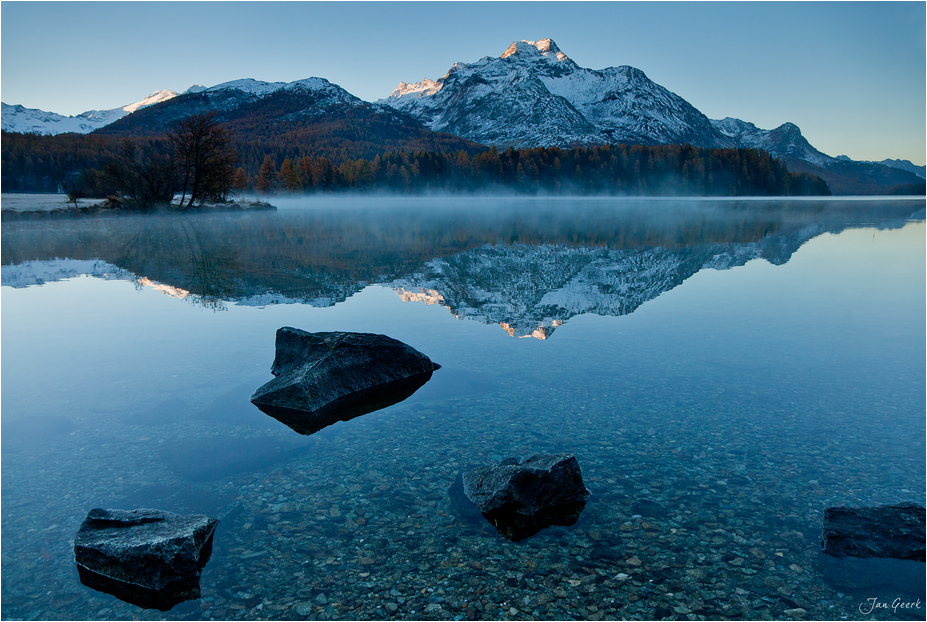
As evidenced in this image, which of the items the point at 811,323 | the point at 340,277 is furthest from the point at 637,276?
the point at 340,277

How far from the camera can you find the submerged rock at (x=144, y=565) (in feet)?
20.6

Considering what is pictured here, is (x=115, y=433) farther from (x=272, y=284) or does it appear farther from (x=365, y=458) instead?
(x=272, y=284)

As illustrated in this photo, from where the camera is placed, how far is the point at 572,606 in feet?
19.8

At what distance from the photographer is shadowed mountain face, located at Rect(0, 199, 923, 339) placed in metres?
21.8

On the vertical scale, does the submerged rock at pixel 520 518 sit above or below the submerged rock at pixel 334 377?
below

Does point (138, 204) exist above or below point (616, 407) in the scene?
above

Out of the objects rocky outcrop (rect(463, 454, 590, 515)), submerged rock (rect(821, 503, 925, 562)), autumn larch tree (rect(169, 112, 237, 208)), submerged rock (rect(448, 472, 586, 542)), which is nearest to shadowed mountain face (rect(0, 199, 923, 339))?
rocky outcrop (rect(463, 454, 590, 515))

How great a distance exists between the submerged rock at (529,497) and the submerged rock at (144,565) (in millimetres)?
3434

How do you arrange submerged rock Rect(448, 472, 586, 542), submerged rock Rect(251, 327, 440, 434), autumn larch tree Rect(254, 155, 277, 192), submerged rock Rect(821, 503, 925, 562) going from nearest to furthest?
submerged rock Rect(821, 503, 925, 562) → submerged rock Rect(448, 472, 586, 542) → submerged rock Rect(251, 327, 440, 434) → autumn larch tree Rect(254, 155, 277, 192)

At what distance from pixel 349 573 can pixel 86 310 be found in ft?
60.9
